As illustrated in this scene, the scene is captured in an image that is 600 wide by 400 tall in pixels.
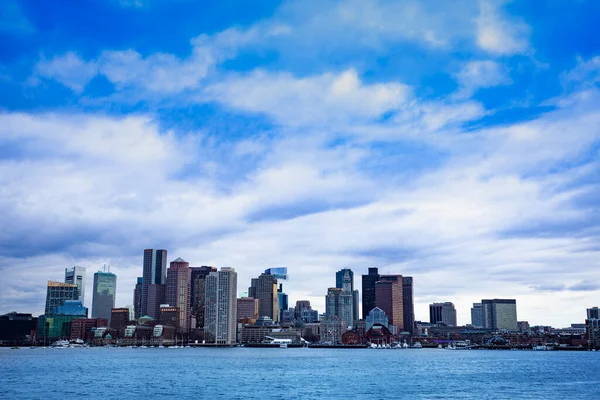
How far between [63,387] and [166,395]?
23690 millimetres

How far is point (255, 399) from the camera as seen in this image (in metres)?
94.8

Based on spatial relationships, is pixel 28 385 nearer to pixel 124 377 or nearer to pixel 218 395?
pixel 124 377

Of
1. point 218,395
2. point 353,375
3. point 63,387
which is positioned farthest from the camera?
point 353,375

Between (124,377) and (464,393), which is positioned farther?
(124,377)

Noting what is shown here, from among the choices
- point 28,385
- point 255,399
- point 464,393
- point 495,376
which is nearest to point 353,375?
point 495,376

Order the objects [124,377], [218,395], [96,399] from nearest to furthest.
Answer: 1. [96,399]
2. [218,395]
3. [124,377]

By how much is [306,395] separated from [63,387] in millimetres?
42368

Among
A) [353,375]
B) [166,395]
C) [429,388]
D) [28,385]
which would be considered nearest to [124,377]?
[28,385]

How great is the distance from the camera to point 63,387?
11069 cm

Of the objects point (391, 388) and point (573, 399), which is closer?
point (573, 399)

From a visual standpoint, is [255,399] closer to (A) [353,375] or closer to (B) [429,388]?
(B) [429,388]

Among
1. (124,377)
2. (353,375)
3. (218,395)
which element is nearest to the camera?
(218,395)

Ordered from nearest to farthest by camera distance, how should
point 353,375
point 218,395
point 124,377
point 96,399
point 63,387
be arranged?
point 96,399, point 218,395, point 63,387, point 124,377, point 353,375

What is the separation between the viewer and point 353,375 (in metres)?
146
